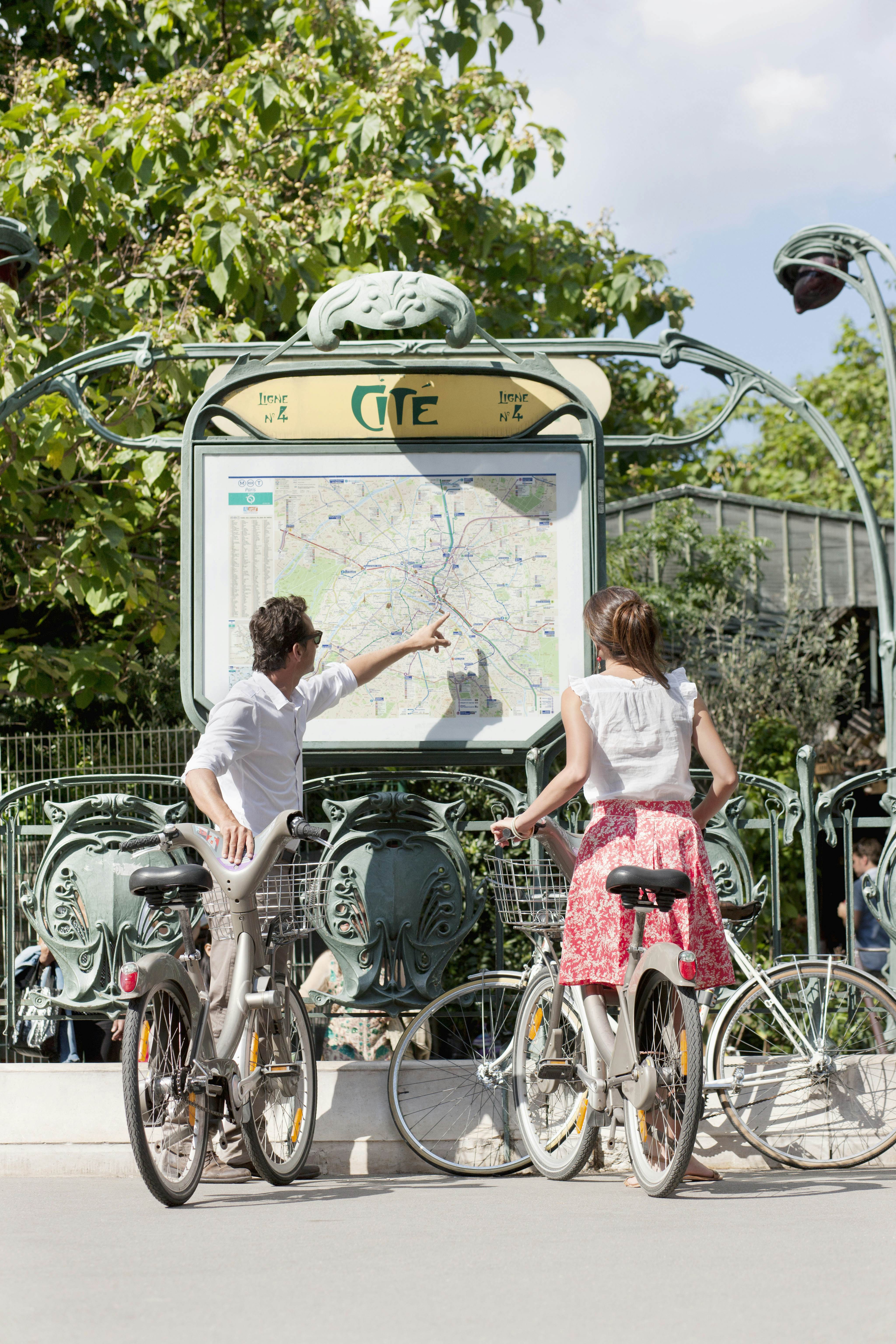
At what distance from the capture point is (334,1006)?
5957mm

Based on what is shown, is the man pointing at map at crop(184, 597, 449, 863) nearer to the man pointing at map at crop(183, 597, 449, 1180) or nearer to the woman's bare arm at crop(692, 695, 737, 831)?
the man pointing at map at crop(183, 597, 449, 1180)

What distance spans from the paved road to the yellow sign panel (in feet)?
10.3

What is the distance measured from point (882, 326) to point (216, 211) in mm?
4394

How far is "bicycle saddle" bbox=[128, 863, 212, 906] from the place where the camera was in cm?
448

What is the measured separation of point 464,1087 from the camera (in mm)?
5301

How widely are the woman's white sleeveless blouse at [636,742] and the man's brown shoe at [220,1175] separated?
5.77 feet

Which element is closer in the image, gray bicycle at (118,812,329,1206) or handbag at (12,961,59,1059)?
gray bicycle at (118,812,329,1206)

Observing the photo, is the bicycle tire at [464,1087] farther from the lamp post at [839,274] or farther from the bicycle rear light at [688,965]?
the lamp post at [839,274]

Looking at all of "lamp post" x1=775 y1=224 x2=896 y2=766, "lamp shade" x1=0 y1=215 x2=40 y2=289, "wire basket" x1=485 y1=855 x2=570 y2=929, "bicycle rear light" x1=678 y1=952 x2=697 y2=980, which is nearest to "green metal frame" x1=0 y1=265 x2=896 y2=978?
"lamp post" x1=775 y1=224 x2=896 y2=766

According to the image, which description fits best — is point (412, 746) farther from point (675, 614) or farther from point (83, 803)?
point (675, 614)

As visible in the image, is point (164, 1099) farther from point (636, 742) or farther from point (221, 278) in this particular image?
point (221, 278)

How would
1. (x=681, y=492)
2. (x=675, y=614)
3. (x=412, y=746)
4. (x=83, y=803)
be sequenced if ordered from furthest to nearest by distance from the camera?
(x=681, y=492)
(x=675, y=614)
(x=412, y=746)
(x=83, y=803)

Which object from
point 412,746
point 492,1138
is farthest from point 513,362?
point 492,1138

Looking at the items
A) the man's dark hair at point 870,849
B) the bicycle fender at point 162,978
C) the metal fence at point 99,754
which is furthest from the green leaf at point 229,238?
the bicycle fender at point 162,978
